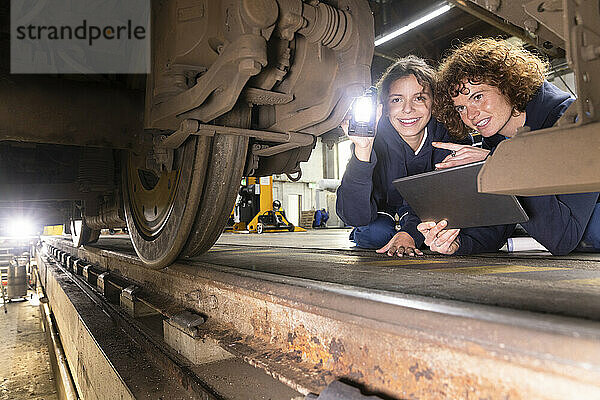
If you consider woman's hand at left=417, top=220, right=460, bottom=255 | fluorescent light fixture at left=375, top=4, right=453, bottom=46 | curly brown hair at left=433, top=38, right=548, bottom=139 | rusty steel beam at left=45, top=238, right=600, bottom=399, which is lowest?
rusty steel beam at left=45, top=238, right=600, bottom=399

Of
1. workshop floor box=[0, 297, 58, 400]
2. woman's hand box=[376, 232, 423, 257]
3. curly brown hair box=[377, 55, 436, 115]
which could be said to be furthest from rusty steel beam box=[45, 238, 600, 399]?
workshop floor box=[0, 297, 58, 400]

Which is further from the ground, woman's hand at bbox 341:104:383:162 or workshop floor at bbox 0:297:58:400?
woman's hand at bbox 341:104:383:162

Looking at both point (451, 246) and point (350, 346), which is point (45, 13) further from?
point (451, 246)

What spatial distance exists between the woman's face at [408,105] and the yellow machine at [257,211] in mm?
7493

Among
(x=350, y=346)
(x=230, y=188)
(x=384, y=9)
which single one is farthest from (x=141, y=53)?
(x=384, y=9)

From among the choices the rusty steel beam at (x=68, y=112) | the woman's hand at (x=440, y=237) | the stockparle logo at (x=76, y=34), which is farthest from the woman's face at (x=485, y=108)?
the rusty steel beam at (x=68, y=112)

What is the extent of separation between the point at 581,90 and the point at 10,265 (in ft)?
35.9

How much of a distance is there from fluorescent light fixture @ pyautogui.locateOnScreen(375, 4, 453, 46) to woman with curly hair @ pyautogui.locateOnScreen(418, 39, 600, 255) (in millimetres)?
4768

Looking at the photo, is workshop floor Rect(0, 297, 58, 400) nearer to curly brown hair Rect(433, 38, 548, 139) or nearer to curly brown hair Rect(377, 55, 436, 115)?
curly brown hair Rect(377, 55, 436, 115)

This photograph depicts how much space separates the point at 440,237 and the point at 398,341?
4.57 ft

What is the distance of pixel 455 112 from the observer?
2.22 meters

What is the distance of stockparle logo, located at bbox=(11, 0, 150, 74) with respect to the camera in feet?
6.09

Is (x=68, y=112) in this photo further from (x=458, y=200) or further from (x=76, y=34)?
(x=458, y=200)

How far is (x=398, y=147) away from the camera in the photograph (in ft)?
8.07
